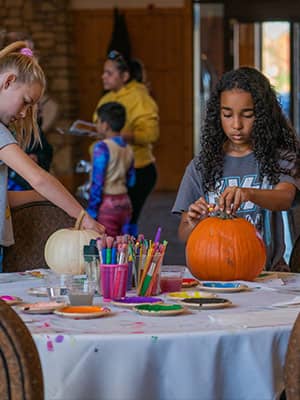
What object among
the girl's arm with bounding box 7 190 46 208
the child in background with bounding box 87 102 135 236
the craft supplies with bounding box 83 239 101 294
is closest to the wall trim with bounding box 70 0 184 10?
the child in background with bounding box 87 102 135 236

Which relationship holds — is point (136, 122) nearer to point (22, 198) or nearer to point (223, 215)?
point (22, 198)

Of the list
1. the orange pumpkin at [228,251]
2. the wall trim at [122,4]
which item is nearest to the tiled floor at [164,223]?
the wall trim at [122,4]

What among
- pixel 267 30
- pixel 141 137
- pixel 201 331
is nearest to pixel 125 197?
pixel 141 137

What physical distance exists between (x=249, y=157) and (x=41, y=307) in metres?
1.28

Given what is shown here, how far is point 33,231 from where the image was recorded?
392 cm

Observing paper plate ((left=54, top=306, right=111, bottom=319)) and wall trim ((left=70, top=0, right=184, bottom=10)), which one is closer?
paper plate ((left=54, top=306, right=111, bottom=319))

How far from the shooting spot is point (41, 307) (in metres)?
2.53

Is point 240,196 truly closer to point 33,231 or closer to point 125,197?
point 33,231

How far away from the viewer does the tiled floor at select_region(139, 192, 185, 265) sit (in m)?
8.68

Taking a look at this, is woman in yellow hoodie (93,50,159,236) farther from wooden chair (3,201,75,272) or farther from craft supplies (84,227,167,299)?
craft supplies (84,227,167,299)

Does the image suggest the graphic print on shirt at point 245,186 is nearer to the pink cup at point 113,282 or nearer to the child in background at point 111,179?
the pink cup at point 113,282

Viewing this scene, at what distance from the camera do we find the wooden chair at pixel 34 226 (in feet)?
12.7

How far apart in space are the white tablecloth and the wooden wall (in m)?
12.4

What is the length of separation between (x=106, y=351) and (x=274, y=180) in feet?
4.77
